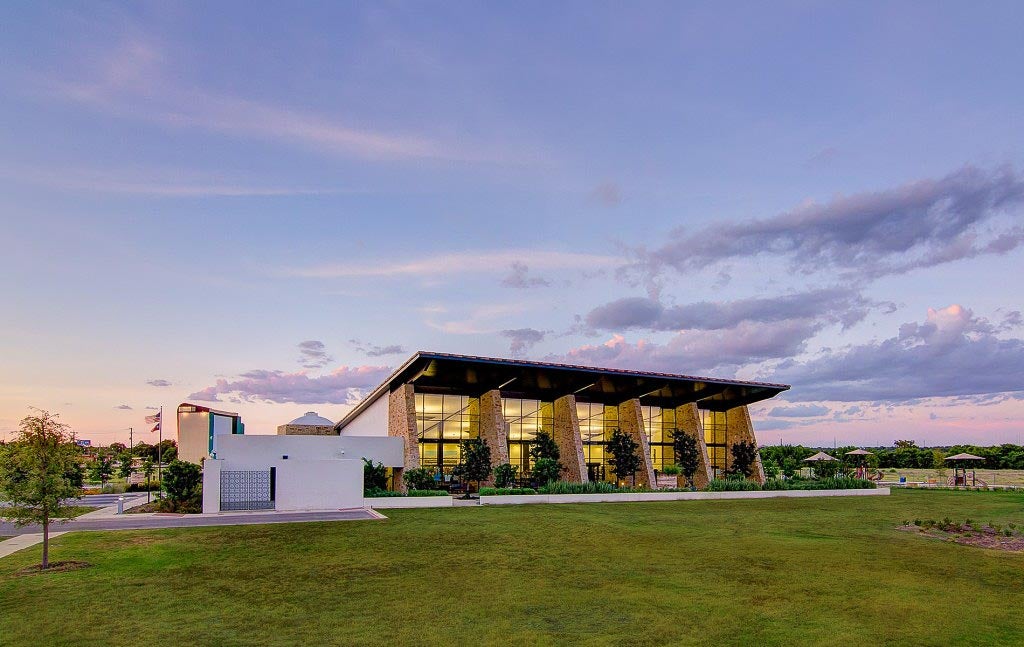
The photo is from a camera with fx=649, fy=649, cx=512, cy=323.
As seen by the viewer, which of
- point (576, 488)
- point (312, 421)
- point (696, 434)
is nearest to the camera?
point (576, 488)

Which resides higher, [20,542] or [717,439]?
[717,439]

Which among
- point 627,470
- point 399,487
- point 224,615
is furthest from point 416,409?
point 224,615

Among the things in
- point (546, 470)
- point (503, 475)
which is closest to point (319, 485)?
point (503, 475)

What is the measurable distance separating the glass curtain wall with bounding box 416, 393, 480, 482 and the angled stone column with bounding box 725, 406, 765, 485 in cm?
2580

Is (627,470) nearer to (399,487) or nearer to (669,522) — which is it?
(399,487)

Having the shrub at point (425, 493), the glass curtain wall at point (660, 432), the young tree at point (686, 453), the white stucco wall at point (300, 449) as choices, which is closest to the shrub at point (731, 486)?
the young tree at point (686, 453)

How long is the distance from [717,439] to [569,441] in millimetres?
18676

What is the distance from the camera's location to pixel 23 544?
885 inches

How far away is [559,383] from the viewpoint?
Answer: 49.4 metres

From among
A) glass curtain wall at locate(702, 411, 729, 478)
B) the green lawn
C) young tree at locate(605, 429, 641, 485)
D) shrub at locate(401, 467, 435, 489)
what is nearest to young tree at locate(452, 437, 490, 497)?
shrub at locate(401, 467, 435, 489)

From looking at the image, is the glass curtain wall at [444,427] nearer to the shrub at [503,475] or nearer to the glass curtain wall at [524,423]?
the glass curtain wall at [524,423]

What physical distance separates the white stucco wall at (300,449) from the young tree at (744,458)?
31.0 m

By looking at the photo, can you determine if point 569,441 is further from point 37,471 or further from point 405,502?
point 37,471

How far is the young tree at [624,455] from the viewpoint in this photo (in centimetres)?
4997
